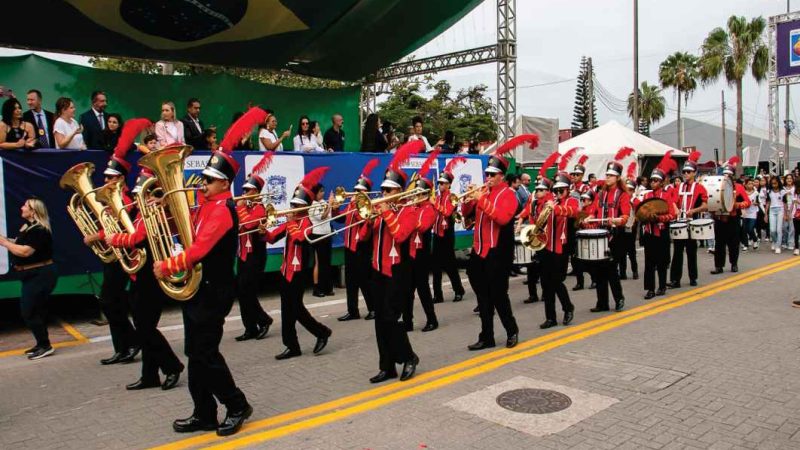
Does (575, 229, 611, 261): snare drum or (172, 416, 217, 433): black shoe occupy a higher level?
(575, 229, 611, 261): snare drum

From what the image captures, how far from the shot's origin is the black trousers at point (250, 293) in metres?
8.00

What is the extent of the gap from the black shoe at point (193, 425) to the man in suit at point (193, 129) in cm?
648

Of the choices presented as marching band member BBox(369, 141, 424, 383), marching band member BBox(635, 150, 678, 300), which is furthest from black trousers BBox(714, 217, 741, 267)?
marching band member BBox(369, 141, 424, 383)

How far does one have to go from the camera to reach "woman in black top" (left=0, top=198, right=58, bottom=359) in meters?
7.13

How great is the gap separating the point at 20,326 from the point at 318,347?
4.78 metres

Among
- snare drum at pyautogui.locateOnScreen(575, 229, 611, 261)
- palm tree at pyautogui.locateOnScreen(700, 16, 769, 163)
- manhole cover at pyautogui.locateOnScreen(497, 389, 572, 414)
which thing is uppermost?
palm tree at pyautogui.locateOnScreen(700, 16, 769, 163)

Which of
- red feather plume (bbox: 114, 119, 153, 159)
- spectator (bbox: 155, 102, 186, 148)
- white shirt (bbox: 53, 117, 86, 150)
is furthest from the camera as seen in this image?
spectator (bbox: 155, 102, 186, 148)

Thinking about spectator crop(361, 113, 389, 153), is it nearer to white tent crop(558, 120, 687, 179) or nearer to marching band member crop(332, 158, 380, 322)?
marching band member crop(332, 158, 380, 322)

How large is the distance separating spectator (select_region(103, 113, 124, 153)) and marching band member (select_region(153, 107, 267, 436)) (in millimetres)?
5113

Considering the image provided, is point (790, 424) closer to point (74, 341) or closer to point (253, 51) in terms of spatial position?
point (74, 341)

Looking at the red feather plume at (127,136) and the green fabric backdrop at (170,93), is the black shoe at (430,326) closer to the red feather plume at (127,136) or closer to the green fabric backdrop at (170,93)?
the red feather plume at (127,136)

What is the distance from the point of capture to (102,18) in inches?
478

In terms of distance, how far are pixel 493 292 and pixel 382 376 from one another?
180 centimetres

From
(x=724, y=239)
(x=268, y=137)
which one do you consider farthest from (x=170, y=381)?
(x=724, y=239)
